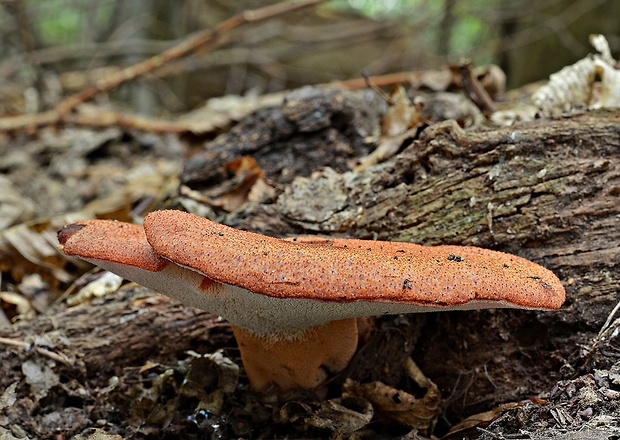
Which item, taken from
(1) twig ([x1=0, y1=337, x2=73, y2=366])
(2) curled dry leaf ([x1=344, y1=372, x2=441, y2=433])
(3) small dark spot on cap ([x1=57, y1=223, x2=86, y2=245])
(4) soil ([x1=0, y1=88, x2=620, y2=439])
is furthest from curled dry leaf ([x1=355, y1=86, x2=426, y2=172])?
(1) twig ([x1=0, y1=337, x2=73, y2=366])

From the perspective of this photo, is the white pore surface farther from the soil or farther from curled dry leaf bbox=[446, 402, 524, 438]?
curled dry leaf bbox=[446, 402, 524, 438]

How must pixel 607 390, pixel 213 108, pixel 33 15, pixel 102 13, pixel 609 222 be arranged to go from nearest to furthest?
pixel 607 390, pixel 609 222, pixel 213 108, pixel 33 15, pixel 102 13

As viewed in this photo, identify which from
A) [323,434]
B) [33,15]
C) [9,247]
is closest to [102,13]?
[33,15]

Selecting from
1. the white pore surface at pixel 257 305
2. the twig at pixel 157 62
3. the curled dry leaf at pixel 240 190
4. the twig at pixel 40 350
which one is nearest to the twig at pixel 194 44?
the twig at pixel 157 62

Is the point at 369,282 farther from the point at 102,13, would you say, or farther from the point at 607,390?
the point at 102,13

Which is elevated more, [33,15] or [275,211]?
[33,15]

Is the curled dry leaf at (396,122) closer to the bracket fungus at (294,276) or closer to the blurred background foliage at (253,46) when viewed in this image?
the bracket fungus at (294,276)
